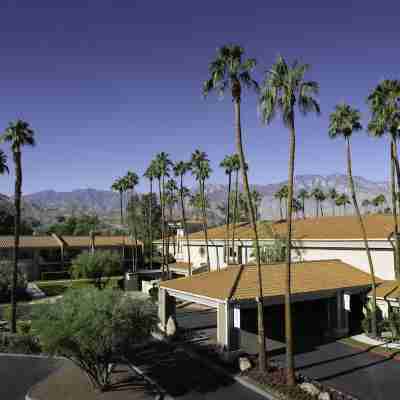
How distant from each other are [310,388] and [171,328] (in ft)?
37.5

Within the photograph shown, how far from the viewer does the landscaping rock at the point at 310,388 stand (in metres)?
15.9

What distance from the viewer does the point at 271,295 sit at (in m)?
22.2

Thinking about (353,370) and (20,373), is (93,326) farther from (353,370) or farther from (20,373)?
(353,370)

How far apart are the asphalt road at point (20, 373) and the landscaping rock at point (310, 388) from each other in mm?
12216

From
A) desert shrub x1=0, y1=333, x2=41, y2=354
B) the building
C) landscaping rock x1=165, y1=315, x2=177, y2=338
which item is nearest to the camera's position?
desert shrub x1=0, y1=333, x2=41, y2=354

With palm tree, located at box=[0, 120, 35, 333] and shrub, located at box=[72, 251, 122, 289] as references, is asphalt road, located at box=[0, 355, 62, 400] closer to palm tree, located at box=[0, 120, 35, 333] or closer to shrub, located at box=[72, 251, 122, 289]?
palm tree, located at box=[0, 120, 35, 333]

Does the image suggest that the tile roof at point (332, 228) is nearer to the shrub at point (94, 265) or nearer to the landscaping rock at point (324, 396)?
the shrub at point (94, 265)

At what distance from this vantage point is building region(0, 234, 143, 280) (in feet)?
177

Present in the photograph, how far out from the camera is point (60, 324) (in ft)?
48.2

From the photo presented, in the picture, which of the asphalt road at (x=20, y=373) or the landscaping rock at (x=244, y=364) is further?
the landscaping rock at (x=244, y=364)

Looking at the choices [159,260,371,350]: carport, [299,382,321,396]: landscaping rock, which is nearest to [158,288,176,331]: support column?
[159,260,371,350]: carport

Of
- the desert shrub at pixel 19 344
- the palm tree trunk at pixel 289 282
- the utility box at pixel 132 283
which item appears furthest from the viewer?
the utility box at pixel 132 283

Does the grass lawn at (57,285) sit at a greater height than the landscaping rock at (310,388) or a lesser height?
lesser

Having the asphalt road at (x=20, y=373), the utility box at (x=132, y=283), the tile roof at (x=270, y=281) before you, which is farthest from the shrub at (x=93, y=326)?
the utility box at (x=132, y=283)
